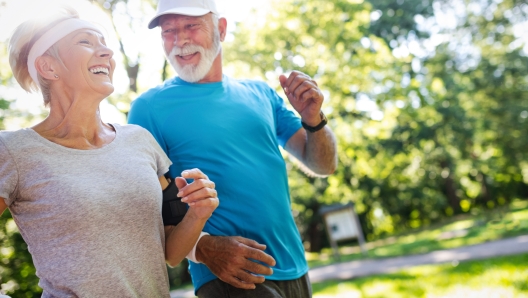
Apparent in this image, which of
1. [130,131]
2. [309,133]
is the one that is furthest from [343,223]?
[130,131]

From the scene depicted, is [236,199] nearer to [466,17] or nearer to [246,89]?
[246,89]

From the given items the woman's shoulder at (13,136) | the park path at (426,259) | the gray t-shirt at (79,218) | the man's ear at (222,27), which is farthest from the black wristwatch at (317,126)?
the park path at (426,259)

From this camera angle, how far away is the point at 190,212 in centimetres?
215

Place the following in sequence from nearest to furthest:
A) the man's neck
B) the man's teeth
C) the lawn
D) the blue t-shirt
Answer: the man's teeth, the blue t-shirt, the man's neck, the lawn

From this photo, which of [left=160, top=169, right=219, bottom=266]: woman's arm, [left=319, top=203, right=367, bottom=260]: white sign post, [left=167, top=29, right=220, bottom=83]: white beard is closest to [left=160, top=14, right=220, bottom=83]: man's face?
[left=167, top=29, right=220, bottom=83]: white beard

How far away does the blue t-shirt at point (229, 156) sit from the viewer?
261cm

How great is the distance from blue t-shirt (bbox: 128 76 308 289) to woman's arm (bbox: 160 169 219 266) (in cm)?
32

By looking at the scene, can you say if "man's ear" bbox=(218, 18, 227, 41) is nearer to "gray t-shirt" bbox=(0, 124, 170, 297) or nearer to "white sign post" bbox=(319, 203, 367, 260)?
"gray t-shirt" bbox=(0, 124, 170, 297)

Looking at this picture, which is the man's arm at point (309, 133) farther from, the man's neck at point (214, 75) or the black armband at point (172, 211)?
the black armband at point (172, 211)

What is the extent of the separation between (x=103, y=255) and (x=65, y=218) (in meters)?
0.18

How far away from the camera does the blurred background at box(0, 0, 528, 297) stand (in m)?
7.67

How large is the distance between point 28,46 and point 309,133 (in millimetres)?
1532

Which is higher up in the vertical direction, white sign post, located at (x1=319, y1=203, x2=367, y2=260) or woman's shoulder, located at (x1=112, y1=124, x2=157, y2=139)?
woman's shoulder, located at (x1=112, y1=124, x2=157, y2=139)

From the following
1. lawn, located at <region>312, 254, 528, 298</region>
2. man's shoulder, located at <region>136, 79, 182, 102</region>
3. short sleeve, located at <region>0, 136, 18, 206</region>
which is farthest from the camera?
lawn, located at <region>312, 254, 528, 298</region>
